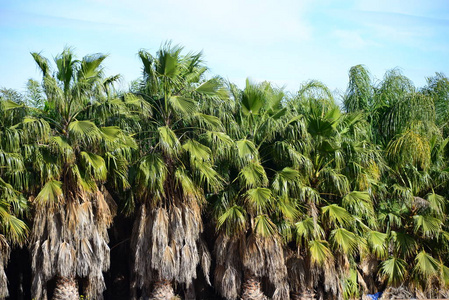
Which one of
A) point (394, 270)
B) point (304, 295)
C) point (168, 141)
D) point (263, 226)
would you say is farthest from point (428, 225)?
point (168, 141)

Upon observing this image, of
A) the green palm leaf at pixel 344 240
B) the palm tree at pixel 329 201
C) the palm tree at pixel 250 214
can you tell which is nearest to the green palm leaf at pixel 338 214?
the palm tree at pixel 329 201

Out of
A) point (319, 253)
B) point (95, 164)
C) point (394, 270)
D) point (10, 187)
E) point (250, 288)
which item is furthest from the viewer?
point (394, 270)

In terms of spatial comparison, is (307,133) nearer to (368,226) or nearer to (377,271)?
(368,226)

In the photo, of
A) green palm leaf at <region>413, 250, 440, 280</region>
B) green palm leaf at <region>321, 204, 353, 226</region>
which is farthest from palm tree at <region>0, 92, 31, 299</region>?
green palm leaf at <region>413, 250, 440, 280</region>

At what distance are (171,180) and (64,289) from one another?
3.85 meters

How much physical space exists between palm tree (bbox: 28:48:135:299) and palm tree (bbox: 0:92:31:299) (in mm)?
349

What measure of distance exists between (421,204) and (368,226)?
1.73 m

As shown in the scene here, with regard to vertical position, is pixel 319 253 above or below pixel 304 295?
above

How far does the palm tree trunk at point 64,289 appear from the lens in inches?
562

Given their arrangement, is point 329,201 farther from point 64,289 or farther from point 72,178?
point 64,289

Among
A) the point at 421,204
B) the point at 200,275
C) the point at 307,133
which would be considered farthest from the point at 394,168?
the point at 200,275

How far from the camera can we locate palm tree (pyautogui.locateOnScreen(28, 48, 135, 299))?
13.8 metres

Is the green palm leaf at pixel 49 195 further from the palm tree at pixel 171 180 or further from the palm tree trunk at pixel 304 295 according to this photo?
the palm tree trunk at pixel 304 295

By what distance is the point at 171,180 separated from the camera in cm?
1486
